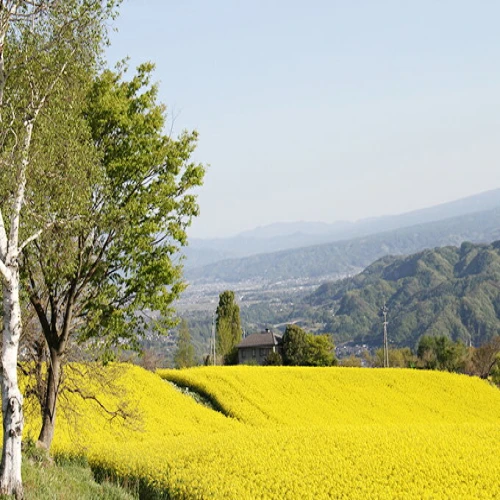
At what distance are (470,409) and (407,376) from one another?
7395 mm

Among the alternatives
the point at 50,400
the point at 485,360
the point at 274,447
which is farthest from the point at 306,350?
the point at 50,400

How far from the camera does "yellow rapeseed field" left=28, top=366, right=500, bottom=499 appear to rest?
17.7 meters

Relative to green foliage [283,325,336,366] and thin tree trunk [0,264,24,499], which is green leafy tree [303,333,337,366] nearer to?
green foliage [283,325,336,366]

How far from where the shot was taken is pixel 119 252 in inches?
874

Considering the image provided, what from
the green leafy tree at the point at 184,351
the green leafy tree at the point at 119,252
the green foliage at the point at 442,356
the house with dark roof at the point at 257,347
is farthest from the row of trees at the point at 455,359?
the green leafy tree at the point at 119,252

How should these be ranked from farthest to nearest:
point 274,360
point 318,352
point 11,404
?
point 318,352
point 274,360
point 11,404

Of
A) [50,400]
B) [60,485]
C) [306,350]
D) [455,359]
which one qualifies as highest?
[50,400]

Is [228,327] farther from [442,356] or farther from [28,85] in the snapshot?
[28,85]

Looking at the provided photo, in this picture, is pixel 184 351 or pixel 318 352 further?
pixel 184 351

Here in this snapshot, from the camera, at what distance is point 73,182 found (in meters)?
18.5

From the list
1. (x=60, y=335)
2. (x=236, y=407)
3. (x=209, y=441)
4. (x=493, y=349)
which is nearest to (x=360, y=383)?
(x=236, y=407)

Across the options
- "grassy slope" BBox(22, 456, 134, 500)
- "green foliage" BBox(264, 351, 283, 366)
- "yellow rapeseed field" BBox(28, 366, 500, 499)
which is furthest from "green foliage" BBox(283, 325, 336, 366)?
"grassy slope" BBox(22, 456, 134, 500)

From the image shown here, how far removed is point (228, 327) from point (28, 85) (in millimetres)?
80562

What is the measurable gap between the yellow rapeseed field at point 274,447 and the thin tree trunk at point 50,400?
40.9 inches
